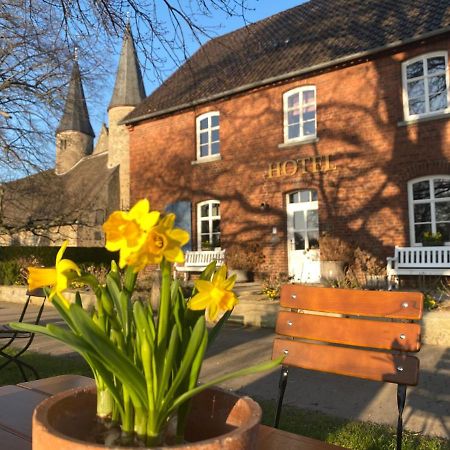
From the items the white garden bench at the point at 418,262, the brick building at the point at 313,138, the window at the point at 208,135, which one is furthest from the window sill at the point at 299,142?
the white garden bench at the point at 418,262

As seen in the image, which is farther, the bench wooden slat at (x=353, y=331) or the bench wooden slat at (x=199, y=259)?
the bench wooden slat at (x=199, y=259)

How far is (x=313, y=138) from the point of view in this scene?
13.0 metres

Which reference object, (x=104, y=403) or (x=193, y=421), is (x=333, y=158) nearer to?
(x=193, y=421)

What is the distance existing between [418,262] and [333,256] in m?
2.00

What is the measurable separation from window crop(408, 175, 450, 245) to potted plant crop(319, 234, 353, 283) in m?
1.65

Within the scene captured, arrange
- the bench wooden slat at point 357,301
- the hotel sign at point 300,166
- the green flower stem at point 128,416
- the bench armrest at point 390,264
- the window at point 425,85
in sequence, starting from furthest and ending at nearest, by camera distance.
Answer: the hotel sign at point 300,166 < the window at point 425,85 < the bench armrest at point 390,264 < the bench wooden slat at point 357,301 < the green flower stem at point 128,416

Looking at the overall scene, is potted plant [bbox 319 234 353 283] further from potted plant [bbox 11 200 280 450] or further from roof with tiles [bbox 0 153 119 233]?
potted plant [bbox 11 200 280 450]

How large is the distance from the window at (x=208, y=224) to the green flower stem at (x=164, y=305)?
13979mm

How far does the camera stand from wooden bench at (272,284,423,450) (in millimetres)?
2225

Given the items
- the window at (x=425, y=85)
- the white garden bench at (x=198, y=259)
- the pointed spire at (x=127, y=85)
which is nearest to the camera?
the window at (x=425, y=85)

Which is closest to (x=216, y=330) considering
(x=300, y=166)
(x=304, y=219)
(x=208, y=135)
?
(x=304, y=219)

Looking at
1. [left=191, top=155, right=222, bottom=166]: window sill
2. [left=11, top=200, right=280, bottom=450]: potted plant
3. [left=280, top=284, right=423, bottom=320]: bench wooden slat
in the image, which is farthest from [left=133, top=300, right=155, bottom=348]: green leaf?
[left=191, top=155, right=222, bottom=166]: window sill

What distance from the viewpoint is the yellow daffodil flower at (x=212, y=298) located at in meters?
0.97

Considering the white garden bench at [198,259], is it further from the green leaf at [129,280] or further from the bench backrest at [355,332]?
the green leaf at [129,280]
